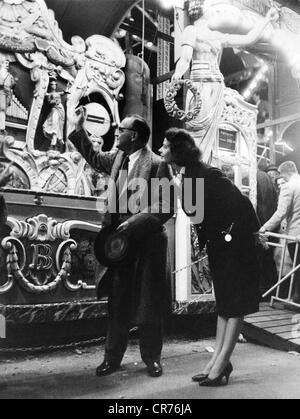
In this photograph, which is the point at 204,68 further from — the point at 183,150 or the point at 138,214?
the point at 138,214

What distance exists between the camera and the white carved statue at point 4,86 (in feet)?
10.9

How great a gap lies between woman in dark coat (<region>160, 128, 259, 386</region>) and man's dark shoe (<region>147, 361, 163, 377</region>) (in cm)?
24

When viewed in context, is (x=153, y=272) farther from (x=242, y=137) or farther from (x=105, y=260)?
(x=242, y=137)

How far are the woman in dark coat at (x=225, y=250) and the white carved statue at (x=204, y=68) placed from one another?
182 centimetres

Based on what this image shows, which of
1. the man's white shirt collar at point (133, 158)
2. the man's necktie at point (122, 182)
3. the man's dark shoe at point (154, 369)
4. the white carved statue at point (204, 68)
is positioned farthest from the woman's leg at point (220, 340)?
the white carved statue at point (204, 68)

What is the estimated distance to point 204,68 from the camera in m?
4.27

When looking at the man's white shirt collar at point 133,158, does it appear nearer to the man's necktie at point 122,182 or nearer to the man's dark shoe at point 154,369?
the man's necktie at point 122,182

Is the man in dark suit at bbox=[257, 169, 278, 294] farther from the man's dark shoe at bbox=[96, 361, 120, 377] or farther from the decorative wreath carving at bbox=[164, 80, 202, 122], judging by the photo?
the man's dark shoe at bbox=[96, 361, 120, 377]

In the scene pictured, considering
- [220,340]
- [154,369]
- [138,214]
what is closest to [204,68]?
[138,214]

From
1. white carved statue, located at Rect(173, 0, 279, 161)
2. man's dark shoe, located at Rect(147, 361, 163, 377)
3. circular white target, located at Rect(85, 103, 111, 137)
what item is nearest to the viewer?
man's dark shoe, located at Rect(147, 361, 163, 377)

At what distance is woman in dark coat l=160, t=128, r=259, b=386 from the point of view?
2.33 meters

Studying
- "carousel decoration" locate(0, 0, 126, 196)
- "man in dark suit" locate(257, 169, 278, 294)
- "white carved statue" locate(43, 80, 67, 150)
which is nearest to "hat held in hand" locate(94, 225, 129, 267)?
"carousel decoration" locate(0, 0, 126, 196)
